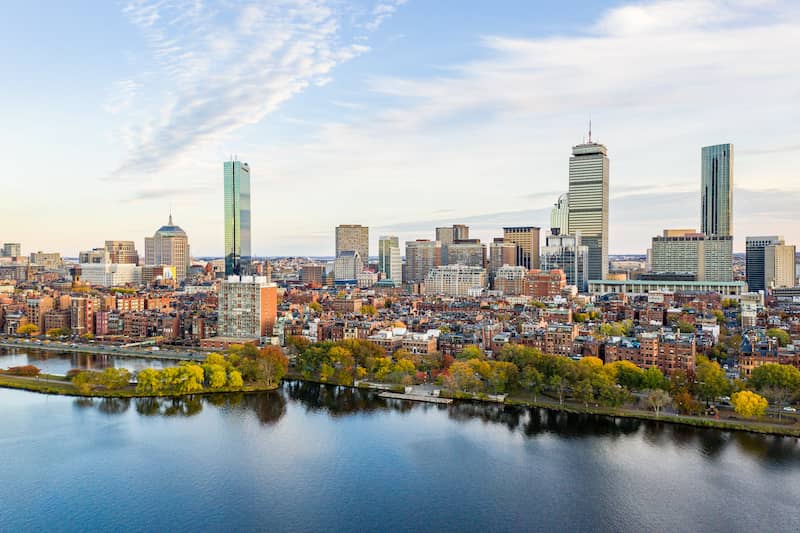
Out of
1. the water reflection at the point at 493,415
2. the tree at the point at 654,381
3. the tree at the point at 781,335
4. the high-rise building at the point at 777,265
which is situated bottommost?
the water reflection at the point at 493,415

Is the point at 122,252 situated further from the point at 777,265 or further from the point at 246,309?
the point at 777,265

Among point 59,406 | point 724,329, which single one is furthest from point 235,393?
point 724,329

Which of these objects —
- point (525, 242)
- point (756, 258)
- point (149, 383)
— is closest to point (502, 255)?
point (525, 242)

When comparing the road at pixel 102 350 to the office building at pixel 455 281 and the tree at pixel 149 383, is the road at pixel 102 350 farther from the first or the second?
the office building at pixel 455 281

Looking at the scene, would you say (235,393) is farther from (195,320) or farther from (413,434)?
(195,320)

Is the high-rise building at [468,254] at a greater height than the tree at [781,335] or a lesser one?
greater

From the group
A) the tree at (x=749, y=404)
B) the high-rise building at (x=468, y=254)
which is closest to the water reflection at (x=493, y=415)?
the tree at (x=749, y=404)
